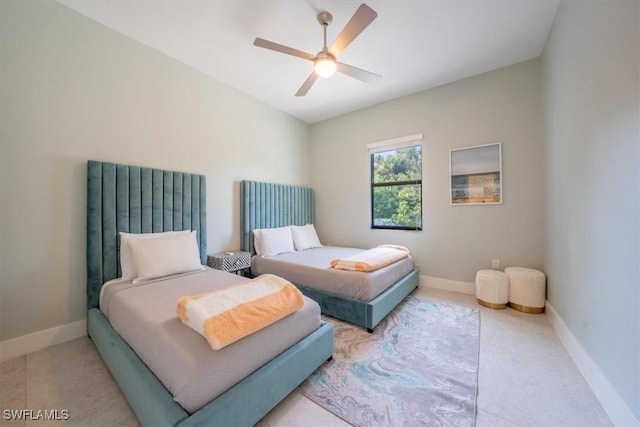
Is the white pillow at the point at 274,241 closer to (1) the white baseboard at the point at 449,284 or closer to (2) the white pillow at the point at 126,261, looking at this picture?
(2) the white pillow at the point at 126,261

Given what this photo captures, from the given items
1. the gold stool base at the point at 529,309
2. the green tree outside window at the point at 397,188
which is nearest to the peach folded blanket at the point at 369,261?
the green tree outside window at the point at 397,188

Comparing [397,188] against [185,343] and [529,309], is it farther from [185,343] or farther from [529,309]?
[185,343]

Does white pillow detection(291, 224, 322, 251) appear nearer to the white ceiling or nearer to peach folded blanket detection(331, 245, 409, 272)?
peach folded blanket detection(331, 245, 409, 272)

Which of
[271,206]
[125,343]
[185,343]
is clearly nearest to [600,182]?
[185,343]

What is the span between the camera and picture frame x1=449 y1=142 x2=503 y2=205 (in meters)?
3.03

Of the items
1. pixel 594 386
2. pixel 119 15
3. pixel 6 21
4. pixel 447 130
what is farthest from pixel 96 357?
pixel 447 130

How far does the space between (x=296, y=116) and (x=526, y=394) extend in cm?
456

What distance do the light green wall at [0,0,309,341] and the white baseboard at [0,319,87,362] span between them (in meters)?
0.05

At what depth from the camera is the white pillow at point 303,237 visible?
152 inches

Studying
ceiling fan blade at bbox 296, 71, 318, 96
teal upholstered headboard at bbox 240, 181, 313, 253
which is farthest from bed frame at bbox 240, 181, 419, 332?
ceiling fan blade at bbox 296, 71, 318, 96

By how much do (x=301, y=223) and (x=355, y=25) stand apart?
10.2 feet

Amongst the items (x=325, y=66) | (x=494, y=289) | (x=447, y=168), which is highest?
(x=325, y=66)

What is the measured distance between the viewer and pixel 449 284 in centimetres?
336

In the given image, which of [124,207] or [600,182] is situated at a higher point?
[600,182]
